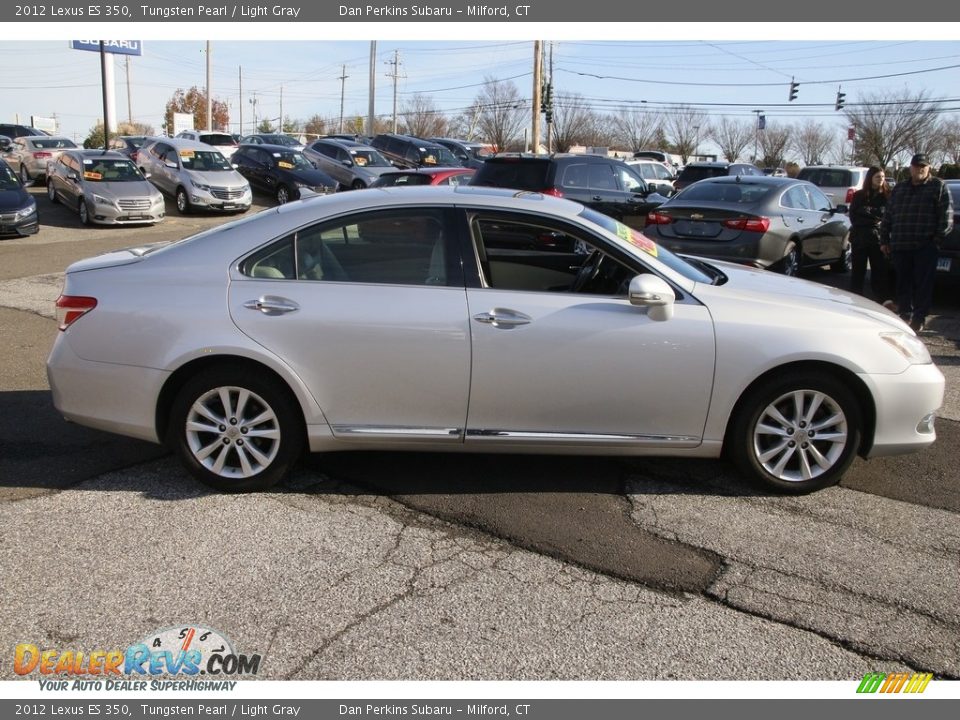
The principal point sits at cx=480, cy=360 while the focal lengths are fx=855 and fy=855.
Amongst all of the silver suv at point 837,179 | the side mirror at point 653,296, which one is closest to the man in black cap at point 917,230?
the side mirror at point 653,296

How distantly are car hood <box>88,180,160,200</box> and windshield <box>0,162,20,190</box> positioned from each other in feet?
5.24

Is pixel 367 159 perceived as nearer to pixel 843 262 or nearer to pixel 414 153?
pixel 414 153

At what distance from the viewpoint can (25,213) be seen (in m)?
16.2

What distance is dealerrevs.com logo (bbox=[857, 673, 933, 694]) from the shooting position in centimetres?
314

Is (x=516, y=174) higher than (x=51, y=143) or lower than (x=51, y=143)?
lower

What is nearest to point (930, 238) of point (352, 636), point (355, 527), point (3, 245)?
point (355, 527)

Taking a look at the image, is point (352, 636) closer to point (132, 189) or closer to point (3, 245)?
point (3, 245)

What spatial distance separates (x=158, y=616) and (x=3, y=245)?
15126 mm

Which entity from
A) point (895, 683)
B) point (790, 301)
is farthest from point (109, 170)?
point (895, 683)

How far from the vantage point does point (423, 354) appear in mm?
4520

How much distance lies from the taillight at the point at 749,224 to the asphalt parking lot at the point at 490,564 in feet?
17.7

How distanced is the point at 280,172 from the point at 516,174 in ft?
42.5

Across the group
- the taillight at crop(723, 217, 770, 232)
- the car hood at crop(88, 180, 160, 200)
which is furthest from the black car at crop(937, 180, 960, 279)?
the car hood at crop(88, 180, 160, 200)

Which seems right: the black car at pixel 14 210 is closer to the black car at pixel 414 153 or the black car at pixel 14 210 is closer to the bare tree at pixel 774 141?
the black car at pixel 414 153
